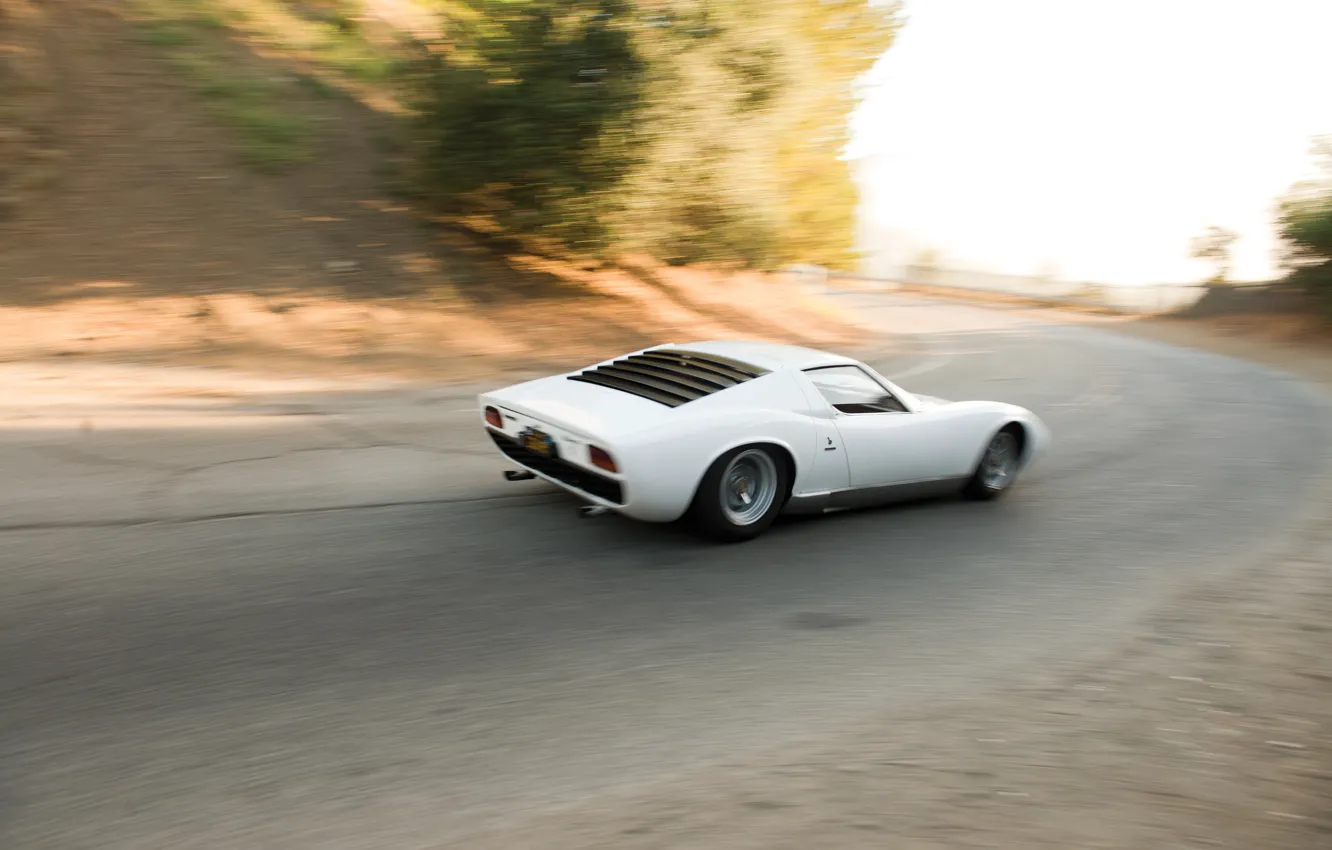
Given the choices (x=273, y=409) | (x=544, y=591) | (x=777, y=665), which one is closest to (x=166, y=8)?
(x=273, y=409)

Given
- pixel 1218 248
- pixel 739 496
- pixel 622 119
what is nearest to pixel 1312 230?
pixel 1218 248

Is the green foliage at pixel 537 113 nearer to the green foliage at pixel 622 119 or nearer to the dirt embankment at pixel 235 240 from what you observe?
the green foliage at pixel 622 119

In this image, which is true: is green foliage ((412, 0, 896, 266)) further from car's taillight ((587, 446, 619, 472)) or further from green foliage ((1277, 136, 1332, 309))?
green foliage ((1277, 136, 1332, 309))

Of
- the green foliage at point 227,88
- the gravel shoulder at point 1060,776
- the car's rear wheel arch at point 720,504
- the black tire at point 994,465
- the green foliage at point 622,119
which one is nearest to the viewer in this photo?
the gravel shoulder at point 1060,776

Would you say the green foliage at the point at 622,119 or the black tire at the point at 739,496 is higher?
the green foliage at the point at 622,119

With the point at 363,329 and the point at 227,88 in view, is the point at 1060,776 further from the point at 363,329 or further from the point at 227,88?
the point at 227,88

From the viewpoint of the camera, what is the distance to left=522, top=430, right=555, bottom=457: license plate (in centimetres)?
571

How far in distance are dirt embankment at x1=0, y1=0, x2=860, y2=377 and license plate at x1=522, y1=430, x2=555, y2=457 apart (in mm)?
7095

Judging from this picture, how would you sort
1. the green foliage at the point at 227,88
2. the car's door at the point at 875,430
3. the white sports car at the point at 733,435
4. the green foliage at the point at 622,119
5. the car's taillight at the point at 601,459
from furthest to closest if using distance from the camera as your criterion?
the green foliage at the point at 227,88 < the green foliage at the point at 622,119 < the car's door at the point at 875,430 < the white sports car at the point at 733,435 < the car's taillight at the point at 601,459

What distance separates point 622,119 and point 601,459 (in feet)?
32.4

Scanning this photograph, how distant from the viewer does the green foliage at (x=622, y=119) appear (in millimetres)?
14117

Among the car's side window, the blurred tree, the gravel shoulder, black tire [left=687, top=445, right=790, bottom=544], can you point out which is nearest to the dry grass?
the car's side window

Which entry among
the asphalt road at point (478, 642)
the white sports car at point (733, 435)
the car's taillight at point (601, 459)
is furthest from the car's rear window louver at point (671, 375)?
the asphalt road at point (478, 642)

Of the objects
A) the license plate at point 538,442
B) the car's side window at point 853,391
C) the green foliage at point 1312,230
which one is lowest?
the license plate at point 538,442
